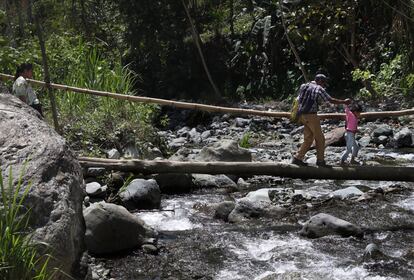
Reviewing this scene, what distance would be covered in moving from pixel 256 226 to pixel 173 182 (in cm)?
196

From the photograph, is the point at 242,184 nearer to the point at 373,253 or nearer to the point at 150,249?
the point at 150,249

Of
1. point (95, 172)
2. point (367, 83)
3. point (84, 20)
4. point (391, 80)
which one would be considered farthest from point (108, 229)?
point (84, 20)

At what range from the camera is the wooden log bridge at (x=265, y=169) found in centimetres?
671

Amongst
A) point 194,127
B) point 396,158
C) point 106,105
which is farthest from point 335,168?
point 194,127

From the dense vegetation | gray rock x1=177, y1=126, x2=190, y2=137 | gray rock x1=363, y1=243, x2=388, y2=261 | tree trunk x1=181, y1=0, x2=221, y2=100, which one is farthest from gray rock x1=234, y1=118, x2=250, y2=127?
gray rock x1=363, y1=243, x2=388, y2=261

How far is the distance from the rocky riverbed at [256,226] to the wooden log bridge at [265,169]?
26cm

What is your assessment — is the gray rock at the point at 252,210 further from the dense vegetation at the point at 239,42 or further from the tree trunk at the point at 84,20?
the tree trunk at the point at 84,20

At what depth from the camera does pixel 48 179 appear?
12.3 feet

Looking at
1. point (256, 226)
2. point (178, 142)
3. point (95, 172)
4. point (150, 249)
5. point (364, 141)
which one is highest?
point (95, 172)

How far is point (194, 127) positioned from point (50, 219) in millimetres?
12233

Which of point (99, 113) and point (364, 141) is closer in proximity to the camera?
point (99, 113)

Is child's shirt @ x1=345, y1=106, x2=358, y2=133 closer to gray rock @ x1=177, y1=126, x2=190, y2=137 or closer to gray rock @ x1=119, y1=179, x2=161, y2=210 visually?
gray rock @ x1=119, y1=179, x2=161, y2=210

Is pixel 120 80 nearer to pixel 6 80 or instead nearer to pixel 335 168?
pixel 6 80

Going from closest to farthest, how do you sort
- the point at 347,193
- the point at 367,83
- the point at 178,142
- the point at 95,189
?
1. the point at 95,189
2. the point at 347,193
3. the point at 178,142
4. the point at 367,83
